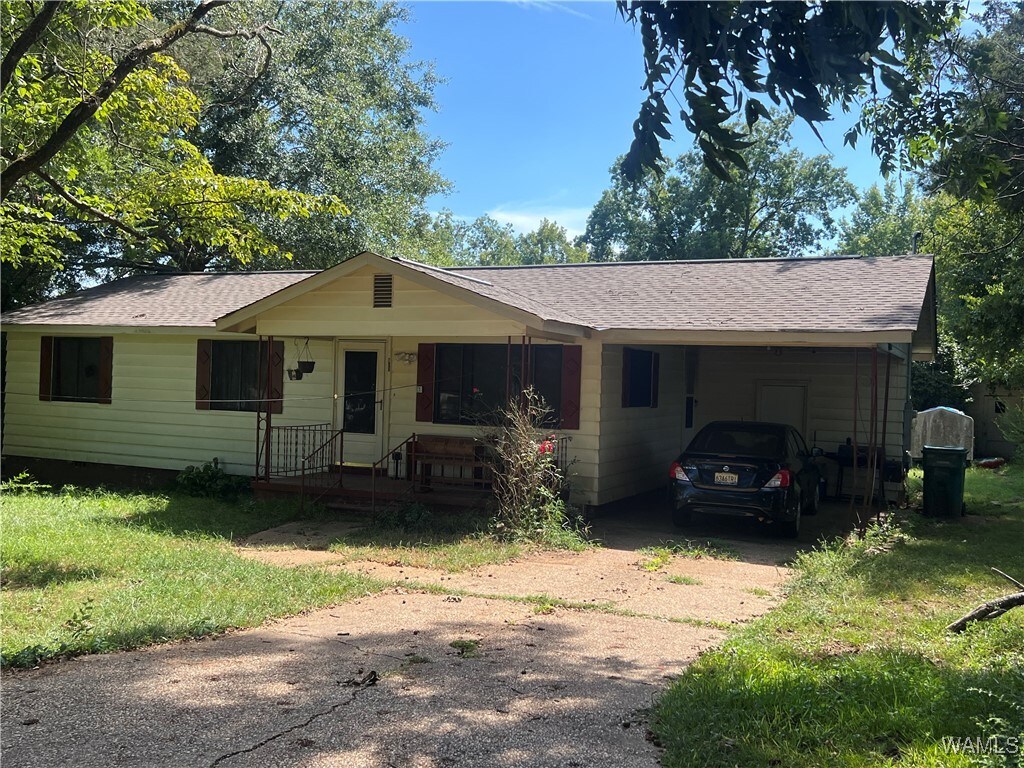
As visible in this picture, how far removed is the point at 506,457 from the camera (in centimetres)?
968

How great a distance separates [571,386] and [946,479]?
18.1ft

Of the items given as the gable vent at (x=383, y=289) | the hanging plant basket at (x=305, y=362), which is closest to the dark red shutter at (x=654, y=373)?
the gable vent at (x=383, y=289)

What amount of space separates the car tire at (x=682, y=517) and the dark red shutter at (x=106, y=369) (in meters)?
10.5

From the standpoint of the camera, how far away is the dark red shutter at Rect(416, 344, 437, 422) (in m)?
12.3

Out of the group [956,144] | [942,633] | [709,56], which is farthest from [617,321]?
[709,56]

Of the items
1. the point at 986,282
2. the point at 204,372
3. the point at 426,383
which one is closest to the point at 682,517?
the point at 426,383

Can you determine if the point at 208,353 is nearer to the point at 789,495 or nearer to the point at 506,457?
the point at 506,457

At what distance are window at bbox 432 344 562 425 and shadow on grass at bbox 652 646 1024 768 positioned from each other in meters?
7.09

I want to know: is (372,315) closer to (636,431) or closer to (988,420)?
(636,431)

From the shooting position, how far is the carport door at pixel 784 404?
1448cm

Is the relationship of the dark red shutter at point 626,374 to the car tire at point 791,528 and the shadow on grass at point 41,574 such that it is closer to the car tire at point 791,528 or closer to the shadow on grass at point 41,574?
the car tire at point 791,528

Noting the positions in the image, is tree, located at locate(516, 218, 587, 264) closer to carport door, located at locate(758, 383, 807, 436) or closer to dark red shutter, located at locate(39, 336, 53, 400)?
carport door, located at locate(758, 383, 807, 436)

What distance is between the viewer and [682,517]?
10781mm

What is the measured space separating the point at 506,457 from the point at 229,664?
5.11m
